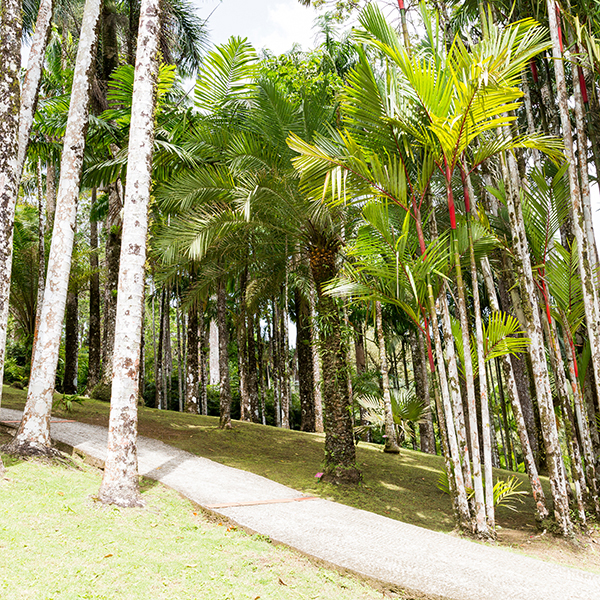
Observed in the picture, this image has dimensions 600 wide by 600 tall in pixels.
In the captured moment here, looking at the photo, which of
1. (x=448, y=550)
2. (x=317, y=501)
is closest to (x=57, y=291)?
(x=317, y=501)

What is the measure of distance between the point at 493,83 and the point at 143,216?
387cm

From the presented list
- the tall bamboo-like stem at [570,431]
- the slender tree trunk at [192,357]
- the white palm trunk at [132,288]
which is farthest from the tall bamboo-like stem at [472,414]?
the slender tree trunk at [192,357]

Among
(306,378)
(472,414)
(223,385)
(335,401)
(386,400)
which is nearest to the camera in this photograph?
(472,414)

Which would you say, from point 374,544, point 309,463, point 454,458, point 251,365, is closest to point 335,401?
point 309,463

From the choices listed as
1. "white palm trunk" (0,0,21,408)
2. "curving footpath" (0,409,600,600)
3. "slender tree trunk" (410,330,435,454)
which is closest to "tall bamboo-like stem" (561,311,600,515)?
"curving footpath" (0,409,600,600)

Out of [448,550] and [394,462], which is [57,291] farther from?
[394,462]

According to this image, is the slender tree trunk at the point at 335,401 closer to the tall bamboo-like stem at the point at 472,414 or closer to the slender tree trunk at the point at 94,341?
the tall bamboo-like stem at the point at 472,414

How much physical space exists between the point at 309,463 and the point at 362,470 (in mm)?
914

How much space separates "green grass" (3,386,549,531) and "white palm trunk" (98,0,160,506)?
2750mm

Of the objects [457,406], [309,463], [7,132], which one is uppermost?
[7,132]

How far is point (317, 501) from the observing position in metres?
5.88

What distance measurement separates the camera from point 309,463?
27.5 feet

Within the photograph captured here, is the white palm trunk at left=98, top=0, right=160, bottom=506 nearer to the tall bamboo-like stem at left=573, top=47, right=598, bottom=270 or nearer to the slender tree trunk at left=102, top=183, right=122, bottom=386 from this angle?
the tall bamboo-like stem at left=573, top=47, right=598, bottom=270

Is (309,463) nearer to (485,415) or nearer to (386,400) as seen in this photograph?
(386,400)
